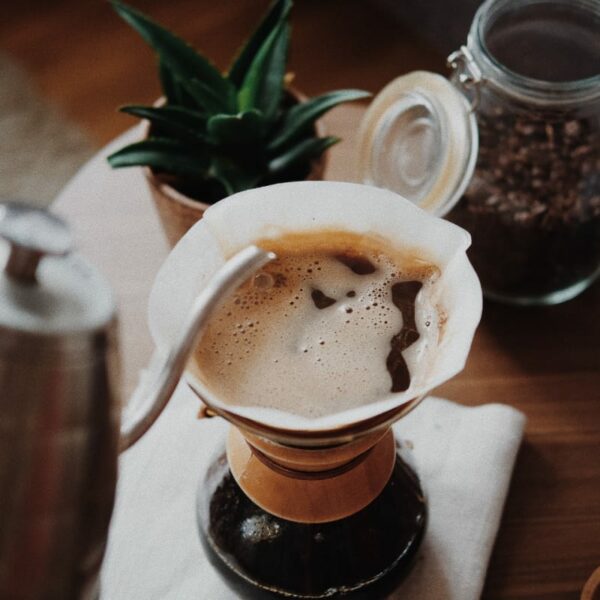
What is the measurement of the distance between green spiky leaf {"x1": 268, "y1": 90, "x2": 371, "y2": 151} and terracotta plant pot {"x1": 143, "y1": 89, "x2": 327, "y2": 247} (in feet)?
0.07

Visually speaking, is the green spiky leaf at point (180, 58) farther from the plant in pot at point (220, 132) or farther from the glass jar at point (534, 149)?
the glass jar at point (534, 149)

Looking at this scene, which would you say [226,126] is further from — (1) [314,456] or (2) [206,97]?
(1) [314,456]

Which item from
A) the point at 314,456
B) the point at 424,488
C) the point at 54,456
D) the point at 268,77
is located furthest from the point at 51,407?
the point at 268,77

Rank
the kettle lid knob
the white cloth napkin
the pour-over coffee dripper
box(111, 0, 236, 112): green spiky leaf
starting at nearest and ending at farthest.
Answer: the kettle lid knob
the pour-over coffee dripper
the white cloth napkin
box(111, 0, 236, 112): green spiky leaf

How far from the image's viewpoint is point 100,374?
33 cm

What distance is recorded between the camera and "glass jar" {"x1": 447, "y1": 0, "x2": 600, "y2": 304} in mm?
684

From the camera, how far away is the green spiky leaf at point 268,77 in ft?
2.39

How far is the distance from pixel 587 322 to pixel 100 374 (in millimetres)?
521

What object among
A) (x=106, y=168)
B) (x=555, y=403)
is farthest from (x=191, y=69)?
(x=555, y=403)

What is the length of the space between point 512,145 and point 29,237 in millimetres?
468

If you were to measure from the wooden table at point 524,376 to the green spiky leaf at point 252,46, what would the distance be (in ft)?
0.40

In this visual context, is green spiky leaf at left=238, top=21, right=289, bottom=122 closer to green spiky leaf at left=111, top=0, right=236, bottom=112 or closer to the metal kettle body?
green spiky leaf at left=111, top=0, right=236, bottom=112

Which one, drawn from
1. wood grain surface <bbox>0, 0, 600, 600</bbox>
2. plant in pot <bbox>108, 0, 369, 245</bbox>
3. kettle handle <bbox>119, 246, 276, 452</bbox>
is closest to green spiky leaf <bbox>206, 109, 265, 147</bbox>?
plant in pot <bbox>108, 0, 369, 245</bbox>

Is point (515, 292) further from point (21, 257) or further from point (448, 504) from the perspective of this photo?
point (21, 257)
